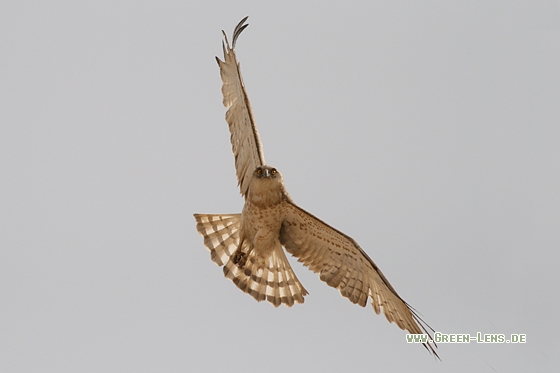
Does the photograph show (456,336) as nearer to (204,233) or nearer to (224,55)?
(204,233)

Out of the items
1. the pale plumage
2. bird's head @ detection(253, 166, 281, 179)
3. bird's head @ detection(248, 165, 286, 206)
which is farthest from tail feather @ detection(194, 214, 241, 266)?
bird's head @ detection(253, 166, 281, 179)

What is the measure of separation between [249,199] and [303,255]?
92cm

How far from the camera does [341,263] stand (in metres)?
8.70

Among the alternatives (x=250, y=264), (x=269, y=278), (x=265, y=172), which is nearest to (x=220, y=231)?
(x=250, y=264)

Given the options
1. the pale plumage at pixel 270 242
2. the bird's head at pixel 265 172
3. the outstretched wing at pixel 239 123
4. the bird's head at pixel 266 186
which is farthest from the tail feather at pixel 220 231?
the bird's head at pixel 265 172

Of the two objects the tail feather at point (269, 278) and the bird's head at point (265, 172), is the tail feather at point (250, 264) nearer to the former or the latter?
the tail feather at point (269, 278)

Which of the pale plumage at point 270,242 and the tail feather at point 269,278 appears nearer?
the pale plumage at point 270,242

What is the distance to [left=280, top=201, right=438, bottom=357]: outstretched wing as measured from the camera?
828 centimetres

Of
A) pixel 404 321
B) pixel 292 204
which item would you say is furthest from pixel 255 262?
→ pixel 404 321

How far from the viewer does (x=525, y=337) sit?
8945 mm

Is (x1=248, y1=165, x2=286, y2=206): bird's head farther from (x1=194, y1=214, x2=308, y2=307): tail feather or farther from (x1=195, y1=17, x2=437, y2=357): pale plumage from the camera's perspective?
(x1=194, y1=214, x2=308, y2=307): tail feather

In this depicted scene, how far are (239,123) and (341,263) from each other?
6.08 feet

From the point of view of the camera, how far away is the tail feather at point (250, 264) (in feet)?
29.3

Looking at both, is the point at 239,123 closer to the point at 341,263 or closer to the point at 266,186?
the point at 266,186
